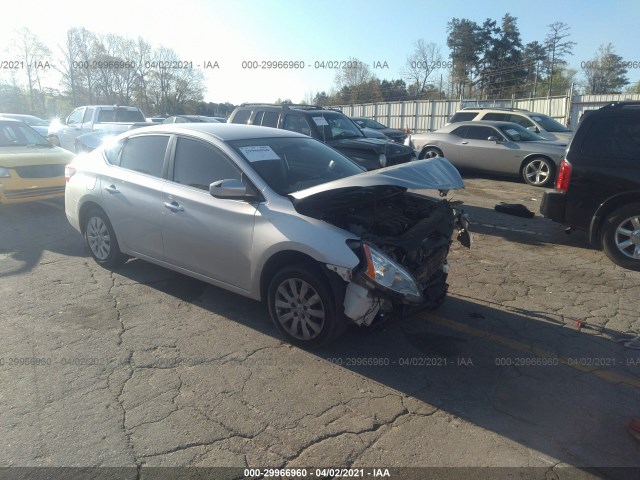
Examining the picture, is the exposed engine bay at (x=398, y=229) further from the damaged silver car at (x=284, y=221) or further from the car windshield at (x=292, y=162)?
the car windshield at (x=292, y=162)

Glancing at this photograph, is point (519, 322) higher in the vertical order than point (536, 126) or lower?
lower

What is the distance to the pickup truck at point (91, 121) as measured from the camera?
15.4 m

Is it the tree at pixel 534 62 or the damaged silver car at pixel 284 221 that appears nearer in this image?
the damaged silver car at pixel 284 221

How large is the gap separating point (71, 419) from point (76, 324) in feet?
5.31

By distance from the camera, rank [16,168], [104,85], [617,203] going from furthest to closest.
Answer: [104,85] → [16,168] → [617,203]

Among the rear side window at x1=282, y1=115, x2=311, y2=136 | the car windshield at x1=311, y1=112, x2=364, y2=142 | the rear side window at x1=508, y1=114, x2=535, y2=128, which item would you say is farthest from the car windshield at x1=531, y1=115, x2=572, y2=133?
the rear side window at x1=282, y1=115, x2=311, y2=136

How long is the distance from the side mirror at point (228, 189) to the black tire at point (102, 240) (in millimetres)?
2149

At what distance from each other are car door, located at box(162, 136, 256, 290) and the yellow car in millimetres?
5120

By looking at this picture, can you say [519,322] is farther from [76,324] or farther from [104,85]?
[104,85]

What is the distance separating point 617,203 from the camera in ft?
21.7

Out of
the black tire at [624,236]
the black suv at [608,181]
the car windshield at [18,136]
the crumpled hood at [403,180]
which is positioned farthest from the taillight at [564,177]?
the car windshield at [18,136]

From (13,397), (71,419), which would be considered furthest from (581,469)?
(13,397)

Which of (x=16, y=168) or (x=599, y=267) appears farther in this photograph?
(x=16, y=168)

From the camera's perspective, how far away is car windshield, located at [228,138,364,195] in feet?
15.5
